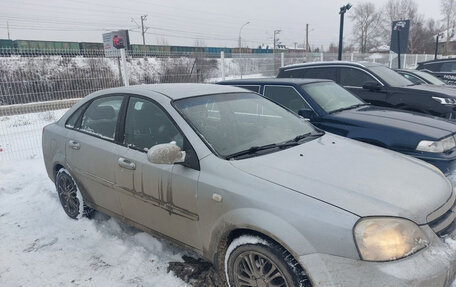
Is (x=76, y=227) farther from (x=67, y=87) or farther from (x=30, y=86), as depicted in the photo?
(x=67, y=87)

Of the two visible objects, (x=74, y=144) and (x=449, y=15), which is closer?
(x=74, y=144)

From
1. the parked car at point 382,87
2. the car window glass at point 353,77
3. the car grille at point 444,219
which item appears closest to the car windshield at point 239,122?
the car grille at point 444,219

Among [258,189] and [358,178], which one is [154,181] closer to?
[258,189]

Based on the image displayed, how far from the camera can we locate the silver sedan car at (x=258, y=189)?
1.86 m

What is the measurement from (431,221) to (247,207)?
114 cm

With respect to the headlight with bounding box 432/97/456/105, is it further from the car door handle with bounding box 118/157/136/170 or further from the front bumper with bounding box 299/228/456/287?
the car door handle with bounding box 118/157/136/170

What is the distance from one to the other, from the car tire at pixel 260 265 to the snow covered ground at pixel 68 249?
646 mm

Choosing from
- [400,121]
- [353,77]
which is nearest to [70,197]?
[400,121]

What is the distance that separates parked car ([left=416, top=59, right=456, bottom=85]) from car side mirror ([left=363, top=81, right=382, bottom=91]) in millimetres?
6677

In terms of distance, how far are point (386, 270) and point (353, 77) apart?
571cm

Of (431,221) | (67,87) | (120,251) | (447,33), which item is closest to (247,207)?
(431,221)

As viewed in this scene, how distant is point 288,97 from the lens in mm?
5215

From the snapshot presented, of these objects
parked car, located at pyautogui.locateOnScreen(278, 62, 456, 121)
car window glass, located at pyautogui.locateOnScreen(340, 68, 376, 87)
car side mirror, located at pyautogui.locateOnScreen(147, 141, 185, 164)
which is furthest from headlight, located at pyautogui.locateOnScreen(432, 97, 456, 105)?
car side mirror, located at pyautogui.locateOnScreen(147, 141, 185, 164)

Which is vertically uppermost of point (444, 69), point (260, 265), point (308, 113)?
point (444, 69)
